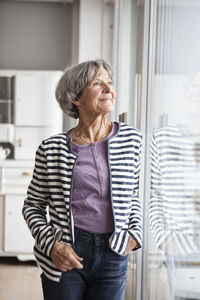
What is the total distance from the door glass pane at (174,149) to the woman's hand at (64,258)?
297 mm

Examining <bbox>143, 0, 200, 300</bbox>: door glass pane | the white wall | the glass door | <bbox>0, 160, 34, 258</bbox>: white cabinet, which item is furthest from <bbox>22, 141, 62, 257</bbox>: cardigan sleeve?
the white wall

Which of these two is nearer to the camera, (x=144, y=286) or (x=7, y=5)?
(x=144, y=286)

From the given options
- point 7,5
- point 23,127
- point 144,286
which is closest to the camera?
point 144,286

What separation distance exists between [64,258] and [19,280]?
2308mm

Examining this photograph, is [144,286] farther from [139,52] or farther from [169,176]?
[139,52]

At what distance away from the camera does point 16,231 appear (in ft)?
12.5

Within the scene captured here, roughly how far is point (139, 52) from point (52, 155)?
786mm

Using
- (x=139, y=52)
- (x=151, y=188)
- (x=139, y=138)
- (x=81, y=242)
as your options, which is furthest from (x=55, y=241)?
(x=139, y=52)

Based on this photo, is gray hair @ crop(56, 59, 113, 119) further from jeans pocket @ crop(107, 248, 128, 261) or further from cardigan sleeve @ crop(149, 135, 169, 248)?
jeans pocket @ crop(107, 248, 128, 261)

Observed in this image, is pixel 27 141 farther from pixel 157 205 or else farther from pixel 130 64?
pixel 157 205

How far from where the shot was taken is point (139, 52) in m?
1.91

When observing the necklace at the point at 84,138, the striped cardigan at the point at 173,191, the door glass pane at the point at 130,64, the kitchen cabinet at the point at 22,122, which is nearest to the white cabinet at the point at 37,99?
the kitchen cabinet at the point at 22,122

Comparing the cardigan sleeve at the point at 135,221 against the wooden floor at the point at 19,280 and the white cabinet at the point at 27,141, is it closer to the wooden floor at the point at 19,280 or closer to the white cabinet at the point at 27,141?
the wooden floor at the point at 19,280

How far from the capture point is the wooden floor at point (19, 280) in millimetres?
3061
